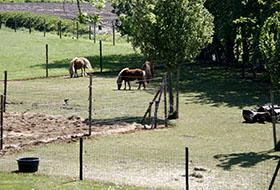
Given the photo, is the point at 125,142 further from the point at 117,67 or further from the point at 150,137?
the point at 117,67

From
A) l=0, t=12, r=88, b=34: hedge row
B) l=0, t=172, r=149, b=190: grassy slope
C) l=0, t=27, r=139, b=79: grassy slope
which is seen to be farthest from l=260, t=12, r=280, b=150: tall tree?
l=0, t=12, r=88, b=34: hedge row

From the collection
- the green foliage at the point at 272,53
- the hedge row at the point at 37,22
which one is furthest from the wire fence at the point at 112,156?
the hedge row at the point at 37,22

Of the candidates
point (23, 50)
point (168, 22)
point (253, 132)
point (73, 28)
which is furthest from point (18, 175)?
point (73, 28)

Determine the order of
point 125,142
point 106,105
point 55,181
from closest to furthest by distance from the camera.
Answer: point 55,181 → point 125,142 → point 106,105

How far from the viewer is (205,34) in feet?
90.8

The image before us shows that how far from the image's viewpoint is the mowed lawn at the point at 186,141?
1648 cm

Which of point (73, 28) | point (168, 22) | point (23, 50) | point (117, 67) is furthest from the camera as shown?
point (73, 28)

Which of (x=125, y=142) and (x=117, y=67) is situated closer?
(x=125, y=142)

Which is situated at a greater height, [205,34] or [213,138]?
[205,34]

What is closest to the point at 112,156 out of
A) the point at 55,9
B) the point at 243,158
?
the point at 243,158

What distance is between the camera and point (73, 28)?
249 ft

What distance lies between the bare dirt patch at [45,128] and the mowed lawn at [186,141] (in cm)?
81

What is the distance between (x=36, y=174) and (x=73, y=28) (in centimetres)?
6083

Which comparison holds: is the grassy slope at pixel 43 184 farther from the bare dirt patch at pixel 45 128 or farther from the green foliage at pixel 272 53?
the green foliage at pixel 272 53
